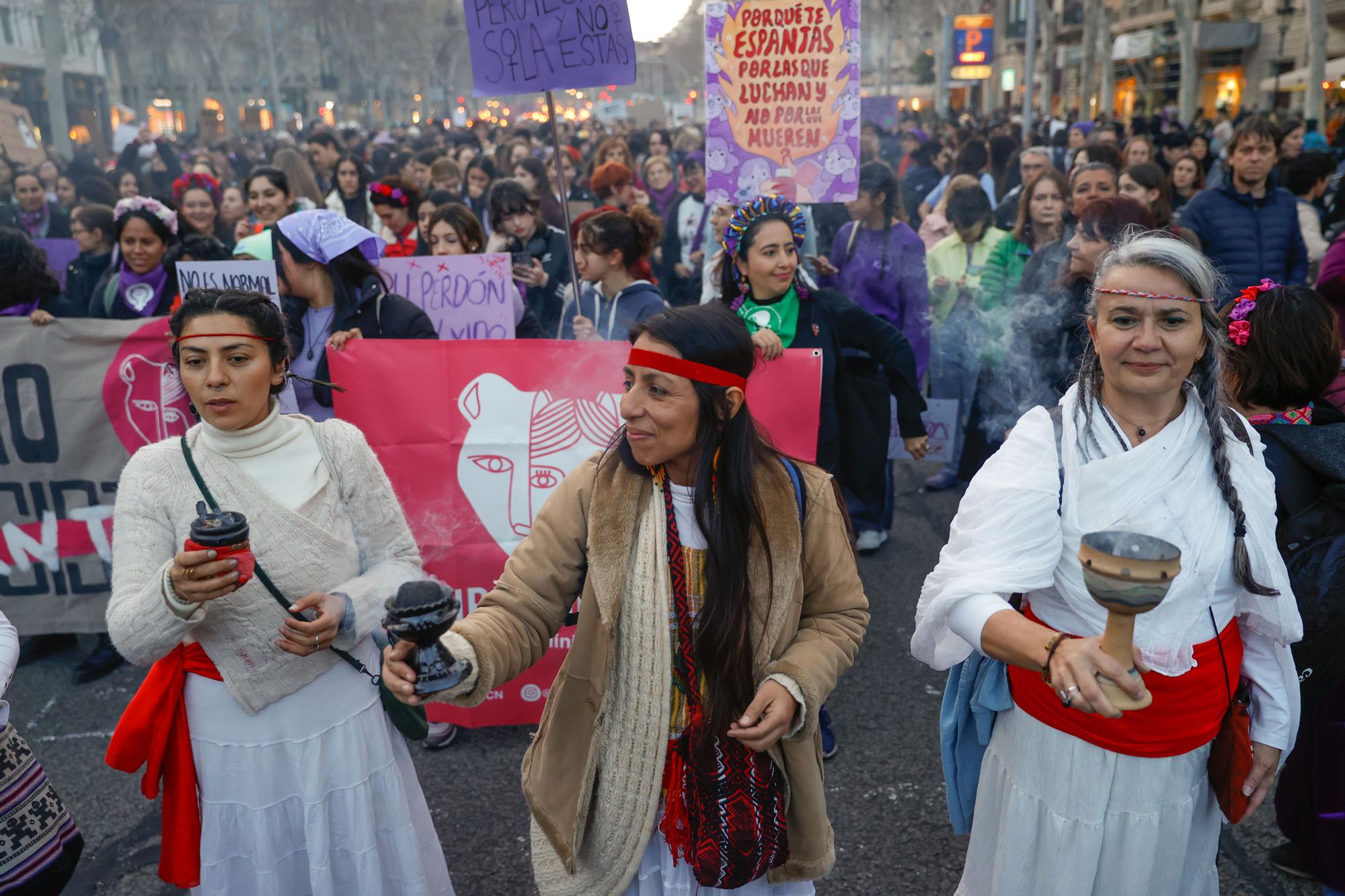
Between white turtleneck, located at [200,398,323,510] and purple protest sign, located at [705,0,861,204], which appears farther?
purple protest sign, located at [705,0,861,204]

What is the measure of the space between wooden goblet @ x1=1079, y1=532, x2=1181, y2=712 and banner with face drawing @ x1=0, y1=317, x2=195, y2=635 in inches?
165

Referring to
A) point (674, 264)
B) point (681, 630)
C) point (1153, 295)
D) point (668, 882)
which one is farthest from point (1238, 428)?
point (674, 264)

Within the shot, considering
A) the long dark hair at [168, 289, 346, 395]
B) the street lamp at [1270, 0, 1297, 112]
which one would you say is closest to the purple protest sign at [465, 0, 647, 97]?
the long dark hair at [168, 289, 346, 395]

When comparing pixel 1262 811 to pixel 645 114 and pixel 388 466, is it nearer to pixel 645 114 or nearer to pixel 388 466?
pixel 388 466

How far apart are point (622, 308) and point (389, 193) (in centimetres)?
296

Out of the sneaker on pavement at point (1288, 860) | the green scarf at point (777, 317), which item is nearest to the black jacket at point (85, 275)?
the green scarf at point (777, 317)

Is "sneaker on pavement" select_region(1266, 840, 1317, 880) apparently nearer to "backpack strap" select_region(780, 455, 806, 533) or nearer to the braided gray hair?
the braided gray hair

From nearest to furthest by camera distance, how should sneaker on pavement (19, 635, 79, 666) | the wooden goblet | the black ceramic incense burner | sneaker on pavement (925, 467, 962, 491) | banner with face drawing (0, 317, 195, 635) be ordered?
the wooden goblet → the black ceramic incense burner → banner with face drawing (0, 317, 195, 635) → sneaker on pavement (19, 635, 79, 666) → sneaker on pavement (925, 467, 962, 491)

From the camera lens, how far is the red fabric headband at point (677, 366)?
216cm

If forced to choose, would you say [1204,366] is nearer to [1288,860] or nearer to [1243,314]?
[1243,314]

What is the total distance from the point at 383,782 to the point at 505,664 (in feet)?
2.75

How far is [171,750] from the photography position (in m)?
2.57

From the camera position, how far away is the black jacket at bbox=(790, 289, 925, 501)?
4352 mm

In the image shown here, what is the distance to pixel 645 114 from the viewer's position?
160ft
